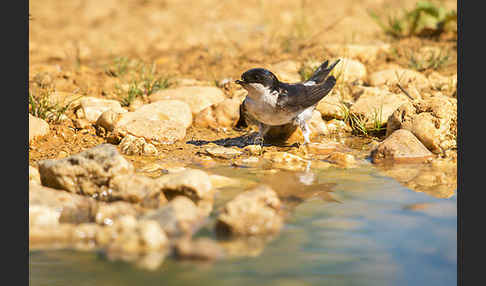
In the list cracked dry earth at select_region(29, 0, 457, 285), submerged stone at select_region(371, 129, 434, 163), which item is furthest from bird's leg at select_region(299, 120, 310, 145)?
submerged stone at select_region(371, 129, 434, 163)

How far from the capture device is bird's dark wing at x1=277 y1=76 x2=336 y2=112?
597cm

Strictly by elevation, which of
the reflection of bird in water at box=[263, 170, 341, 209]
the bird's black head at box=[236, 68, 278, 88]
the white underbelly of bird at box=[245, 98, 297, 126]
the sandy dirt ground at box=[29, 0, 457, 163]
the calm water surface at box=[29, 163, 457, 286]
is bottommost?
the calm water surface at box=[29, 163, 457, 286]

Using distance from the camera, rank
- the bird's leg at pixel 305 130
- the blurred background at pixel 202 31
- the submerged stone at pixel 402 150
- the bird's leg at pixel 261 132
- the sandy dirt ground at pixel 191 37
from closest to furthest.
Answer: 1. the submerged stone at pixel 402 150
2. the bird's leg at pixel 305 130
3. the bird's leg at pixel 261 132
4. the sandy dirt ground at pixel 191 37
5. the blurred background at pixel 202 31

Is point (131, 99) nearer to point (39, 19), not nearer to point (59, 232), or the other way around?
point (59, 232)

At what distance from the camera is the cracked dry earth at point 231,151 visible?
3.41 meters

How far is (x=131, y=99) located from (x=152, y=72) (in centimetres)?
65

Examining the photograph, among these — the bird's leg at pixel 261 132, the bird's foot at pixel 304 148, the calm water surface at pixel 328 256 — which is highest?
the bird's leg at pixel 261 132

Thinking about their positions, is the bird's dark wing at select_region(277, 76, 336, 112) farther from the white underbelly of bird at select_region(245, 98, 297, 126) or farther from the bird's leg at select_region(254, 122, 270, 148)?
the bird's leg at select_region(254, 122, 270, 148)

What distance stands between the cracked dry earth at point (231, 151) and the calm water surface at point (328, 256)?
0.05 feet

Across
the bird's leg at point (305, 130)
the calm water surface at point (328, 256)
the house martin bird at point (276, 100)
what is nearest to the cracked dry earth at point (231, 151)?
the calm water surface at point (328, 256)

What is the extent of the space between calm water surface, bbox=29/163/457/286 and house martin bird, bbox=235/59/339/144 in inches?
71.9

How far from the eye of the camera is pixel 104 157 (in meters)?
4.45

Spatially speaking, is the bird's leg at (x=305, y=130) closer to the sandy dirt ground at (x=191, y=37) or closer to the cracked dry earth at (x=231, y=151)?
the cracked dry earth at (x=231, y=151)

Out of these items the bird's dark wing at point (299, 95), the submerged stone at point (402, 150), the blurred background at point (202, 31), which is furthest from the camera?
the blurred background at point (202, 31)
